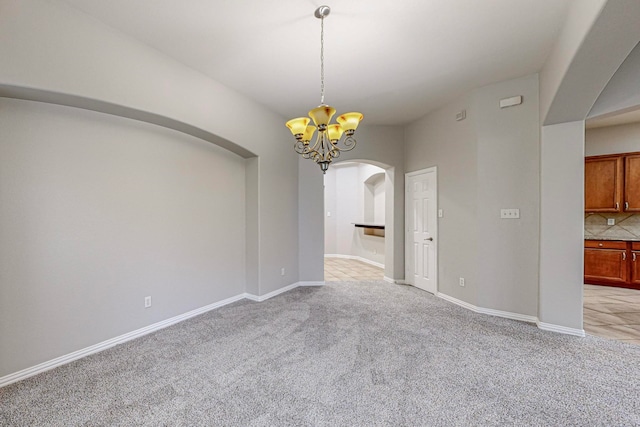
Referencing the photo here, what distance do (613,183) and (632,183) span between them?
0.74 ft

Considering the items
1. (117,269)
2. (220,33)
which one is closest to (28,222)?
Result: (117,269)

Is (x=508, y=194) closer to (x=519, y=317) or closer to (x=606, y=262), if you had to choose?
(x=519, y=317)

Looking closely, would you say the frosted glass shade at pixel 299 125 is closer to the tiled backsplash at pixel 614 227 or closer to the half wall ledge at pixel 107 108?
the half wall ledge at pixel 107 108

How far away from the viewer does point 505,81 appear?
11.3 feet

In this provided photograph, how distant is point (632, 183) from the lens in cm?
470

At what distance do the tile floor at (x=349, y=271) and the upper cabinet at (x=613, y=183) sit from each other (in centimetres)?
411

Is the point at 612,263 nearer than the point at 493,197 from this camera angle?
No

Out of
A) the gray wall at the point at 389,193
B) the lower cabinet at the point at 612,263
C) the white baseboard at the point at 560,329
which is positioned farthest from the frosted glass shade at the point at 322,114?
the lower cabinet at the point at 612,263

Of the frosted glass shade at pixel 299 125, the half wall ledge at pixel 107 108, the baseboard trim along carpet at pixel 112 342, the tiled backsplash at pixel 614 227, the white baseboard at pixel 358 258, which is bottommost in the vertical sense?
the white baseboard at pixel 358 258

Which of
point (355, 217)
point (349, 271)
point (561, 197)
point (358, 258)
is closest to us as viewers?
point (561, 197)

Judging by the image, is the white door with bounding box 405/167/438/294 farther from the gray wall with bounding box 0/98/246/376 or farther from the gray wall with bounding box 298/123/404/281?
the gray wall with bounding box 0/98/246/376

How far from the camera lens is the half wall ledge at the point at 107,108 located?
6.90 feet

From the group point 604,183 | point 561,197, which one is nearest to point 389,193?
point 561,197

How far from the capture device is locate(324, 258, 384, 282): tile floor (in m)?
5.75
